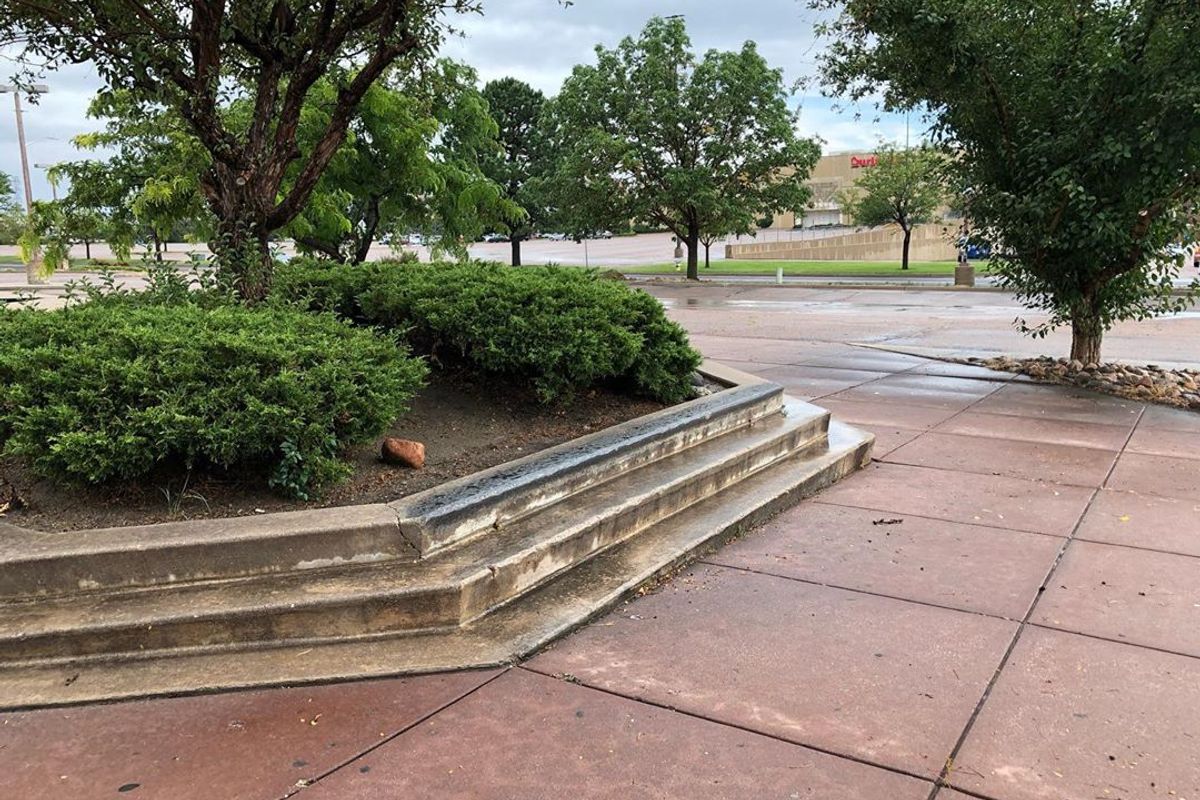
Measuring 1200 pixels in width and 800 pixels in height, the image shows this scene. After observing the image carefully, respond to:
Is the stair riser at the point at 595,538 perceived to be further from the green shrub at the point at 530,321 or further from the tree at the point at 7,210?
the tree at the point at 7,210


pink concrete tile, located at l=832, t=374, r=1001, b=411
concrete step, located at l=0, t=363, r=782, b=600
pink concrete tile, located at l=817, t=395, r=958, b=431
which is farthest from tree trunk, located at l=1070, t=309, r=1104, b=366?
concrete step, located at l=0, t=363, r=782, b=600

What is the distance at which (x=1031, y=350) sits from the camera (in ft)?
43.8

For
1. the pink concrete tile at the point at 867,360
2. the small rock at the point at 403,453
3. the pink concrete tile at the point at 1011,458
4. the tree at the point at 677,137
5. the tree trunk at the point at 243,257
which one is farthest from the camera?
the tree at the point at 677,137

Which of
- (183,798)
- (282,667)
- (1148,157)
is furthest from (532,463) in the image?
(1148,157)

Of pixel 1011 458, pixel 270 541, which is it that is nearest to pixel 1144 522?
pixel 1011 458

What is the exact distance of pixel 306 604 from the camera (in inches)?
137

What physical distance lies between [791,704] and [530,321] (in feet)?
10.2

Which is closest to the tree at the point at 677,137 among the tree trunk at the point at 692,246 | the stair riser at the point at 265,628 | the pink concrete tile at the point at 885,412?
the tree trunk at the point at 692,246

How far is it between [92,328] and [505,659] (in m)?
2.87

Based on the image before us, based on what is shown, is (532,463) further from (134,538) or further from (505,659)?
(134,538)

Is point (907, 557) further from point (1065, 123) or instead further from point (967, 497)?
point (1065, 123)

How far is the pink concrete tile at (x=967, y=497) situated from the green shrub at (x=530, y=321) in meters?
1.43

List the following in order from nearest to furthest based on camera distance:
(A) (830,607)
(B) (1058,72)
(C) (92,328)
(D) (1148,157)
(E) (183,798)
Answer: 1. (E) (183,798)
2. (A) (830,607)
3. (C) (92,328)
4. (D) (1148,157)
5. (B) (1058,72)

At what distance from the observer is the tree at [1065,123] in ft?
25.6
